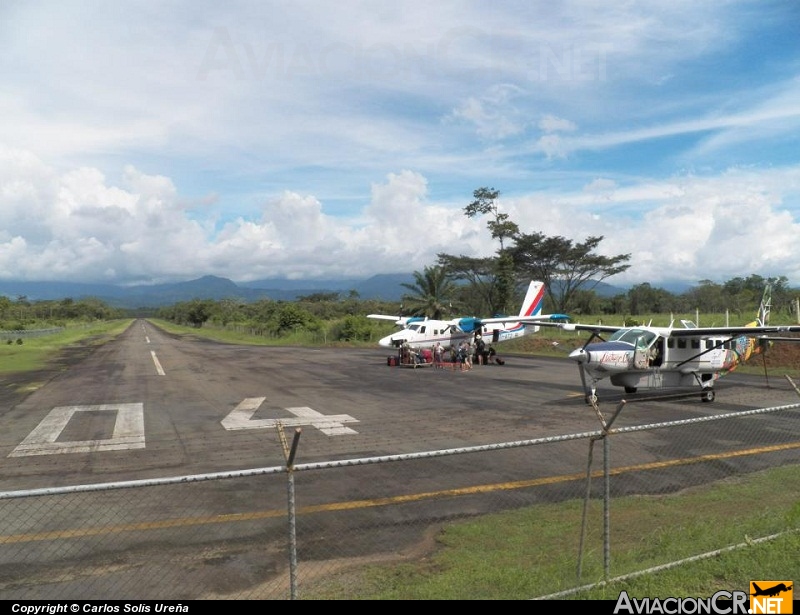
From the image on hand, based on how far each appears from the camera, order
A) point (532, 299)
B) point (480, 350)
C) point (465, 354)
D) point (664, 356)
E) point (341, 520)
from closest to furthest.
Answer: point (341, 520) → point (664, 356) → point (465, 354) → point (480, 350) → point (532, 299)

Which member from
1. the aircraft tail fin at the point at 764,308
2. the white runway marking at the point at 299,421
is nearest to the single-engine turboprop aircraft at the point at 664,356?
the aircraft tail fin at the point at 764,308

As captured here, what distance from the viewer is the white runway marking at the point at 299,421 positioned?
15.4 m

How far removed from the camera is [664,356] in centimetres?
1955

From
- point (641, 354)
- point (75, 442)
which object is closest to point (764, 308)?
point (641, 354)

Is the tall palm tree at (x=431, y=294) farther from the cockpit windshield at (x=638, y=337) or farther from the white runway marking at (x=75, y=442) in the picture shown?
the white runway marking at (x=75, y=442)

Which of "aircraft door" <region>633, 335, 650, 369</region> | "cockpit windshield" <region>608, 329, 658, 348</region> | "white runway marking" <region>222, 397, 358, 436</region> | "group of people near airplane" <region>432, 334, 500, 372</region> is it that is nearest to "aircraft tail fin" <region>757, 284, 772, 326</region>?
"cockpit windshield" <region>608, 329, 658, 348</region>

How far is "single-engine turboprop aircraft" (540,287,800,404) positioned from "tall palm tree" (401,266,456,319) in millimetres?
38334

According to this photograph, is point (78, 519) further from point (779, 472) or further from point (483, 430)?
point (779, 472)

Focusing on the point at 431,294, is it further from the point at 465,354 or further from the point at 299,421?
the point at 299,421

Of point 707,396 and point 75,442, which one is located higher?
point 707,396

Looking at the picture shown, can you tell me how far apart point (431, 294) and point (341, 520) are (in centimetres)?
5326

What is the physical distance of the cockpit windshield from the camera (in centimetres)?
1886

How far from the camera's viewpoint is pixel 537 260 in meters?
61.5

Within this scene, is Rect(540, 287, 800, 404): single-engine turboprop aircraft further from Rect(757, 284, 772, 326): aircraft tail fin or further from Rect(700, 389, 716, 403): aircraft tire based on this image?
Rect(757, 284, 772, 326): aircraft tail fin
